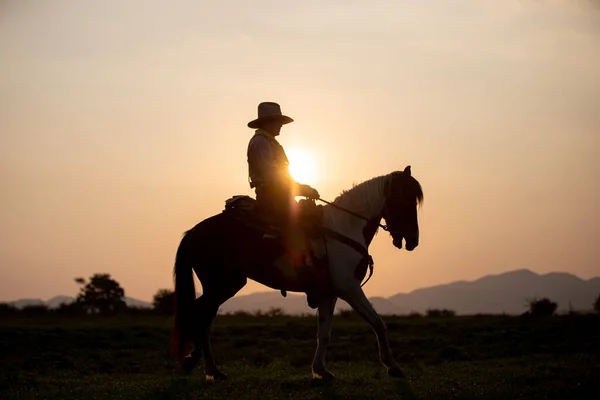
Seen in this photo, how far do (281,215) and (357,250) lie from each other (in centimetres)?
135

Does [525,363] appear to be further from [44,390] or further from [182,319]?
[44,390]

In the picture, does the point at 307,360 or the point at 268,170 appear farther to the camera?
the point at 307,360

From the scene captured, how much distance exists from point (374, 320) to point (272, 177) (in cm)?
274

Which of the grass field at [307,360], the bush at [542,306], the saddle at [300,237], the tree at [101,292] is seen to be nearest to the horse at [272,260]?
the saddle at [300,237]

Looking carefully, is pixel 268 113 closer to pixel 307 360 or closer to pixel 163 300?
pixel 307 360

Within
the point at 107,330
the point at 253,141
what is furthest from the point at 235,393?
the point at 107,330

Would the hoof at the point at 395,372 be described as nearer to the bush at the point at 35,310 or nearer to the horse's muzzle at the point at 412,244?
the horse's muzzle at the point at 412,244

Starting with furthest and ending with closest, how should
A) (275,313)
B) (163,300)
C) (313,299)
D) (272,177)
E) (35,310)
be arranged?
(163,300)
(35,310)
(275,313)
(313,299)
(272,177)

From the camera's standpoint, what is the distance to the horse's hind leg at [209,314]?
1248 centimetres

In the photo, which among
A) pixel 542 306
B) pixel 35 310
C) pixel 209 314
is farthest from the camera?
pixel 35 310

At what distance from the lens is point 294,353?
2070cm

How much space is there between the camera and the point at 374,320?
1205cm

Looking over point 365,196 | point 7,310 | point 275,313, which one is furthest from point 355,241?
point 7,310

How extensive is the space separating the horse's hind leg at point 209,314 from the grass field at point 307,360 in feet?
0.80
